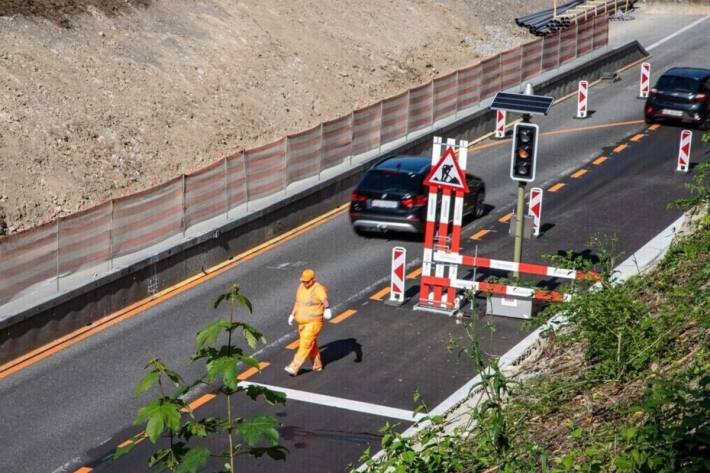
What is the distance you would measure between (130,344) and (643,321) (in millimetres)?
10197

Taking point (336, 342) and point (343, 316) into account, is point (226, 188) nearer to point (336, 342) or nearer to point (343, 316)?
point (343, 316)

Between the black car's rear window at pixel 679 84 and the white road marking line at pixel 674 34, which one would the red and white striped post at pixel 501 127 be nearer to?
the black car's rear window at pixel 679 84

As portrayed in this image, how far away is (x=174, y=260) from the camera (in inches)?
936

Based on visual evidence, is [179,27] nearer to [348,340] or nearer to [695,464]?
[348,340]

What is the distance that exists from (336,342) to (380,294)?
8.14 feet

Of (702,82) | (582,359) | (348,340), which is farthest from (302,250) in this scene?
(702,82)

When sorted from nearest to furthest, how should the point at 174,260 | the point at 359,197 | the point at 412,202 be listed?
the point at 174,260 < the point at 412,202 < the point at 359,197

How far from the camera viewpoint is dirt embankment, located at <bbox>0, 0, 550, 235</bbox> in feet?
94.9

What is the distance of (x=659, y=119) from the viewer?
1394 inches

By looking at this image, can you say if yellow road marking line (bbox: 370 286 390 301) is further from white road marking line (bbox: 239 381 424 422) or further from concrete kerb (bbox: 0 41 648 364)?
white road marking line (bbox: 239 381 424 422)

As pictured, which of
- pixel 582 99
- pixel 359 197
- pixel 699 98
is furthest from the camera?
pixel 582 99

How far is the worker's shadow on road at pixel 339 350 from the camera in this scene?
1994 centimetres

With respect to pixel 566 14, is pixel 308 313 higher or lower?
higher

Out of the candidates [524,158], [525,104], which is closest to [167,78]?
[524,158]
